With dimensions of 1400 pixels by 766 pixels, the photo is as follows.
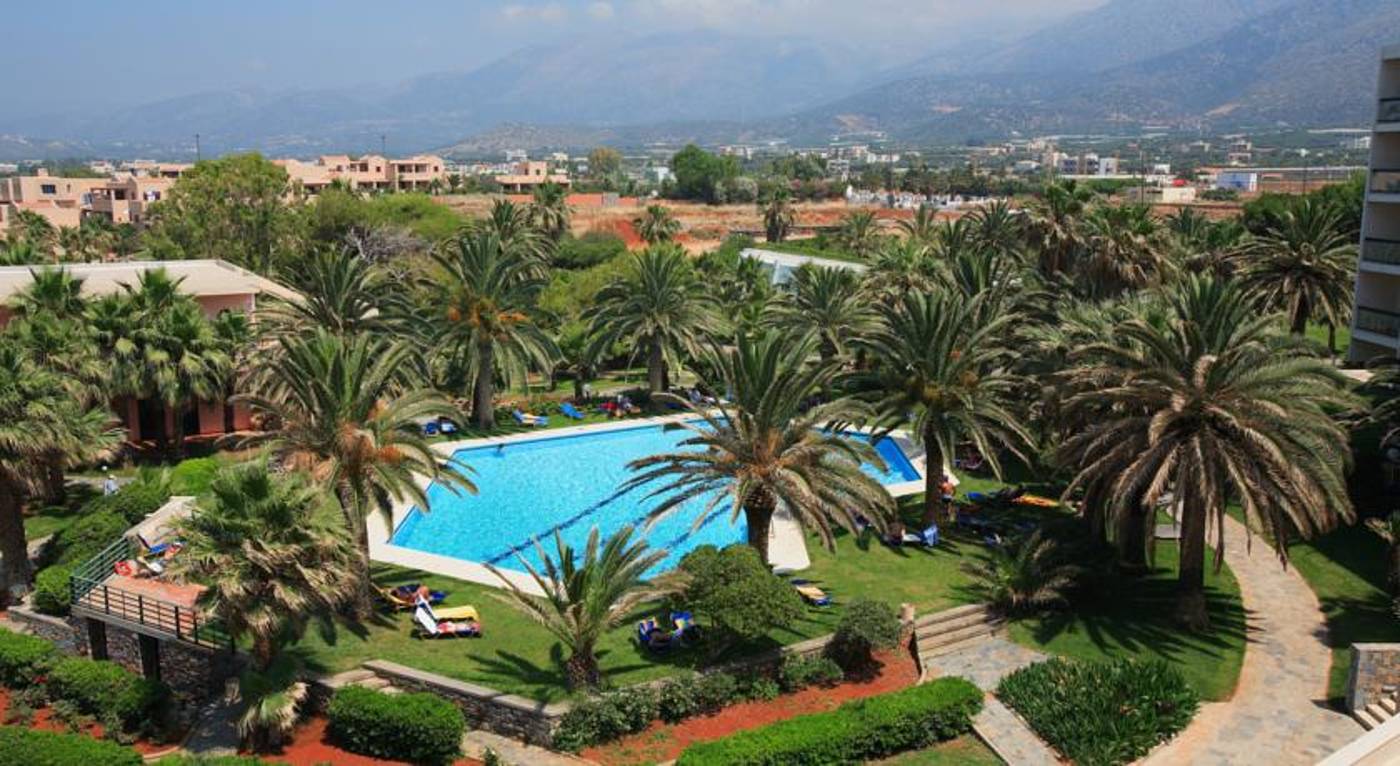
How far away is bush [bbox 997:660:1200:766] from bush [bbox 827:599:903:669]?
2.09 metres

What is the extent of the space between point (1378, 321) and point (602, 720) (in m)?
26.8

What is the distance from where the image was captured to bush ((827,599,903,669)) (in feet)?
63.1

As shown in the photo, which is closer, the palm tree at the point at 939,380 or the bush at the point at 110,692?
the bush at the point at 110,692

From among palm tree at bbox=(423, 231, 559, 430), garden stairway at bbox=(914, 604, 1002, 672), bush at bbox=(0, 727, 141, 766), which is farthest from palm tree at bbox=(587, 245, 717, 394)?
bush at bbox=(0, 727, 141, 766)

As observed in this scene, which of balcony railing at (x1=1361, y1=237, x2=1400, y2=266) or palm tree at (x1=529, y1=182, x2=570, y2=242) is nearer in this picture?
balcony railing at (x1=1361, y1=237, x2=1400, y2=266)

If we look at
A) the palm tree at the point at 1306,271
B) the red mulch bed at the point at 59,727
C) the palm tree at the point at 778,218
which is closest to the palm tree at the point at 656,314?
the palm tree at the point at 1306,271

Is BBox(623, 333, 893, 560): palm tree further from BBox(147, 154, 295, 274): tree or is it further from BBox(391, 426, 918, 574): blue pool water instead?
BBox(147, 154, 295, 274): tree

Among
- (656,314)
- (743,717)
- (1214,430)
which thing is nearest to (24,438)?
(743,717)

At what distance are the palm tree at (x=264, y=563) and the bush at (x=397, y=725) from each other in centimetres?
86

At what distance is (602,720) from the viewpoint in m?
17.3

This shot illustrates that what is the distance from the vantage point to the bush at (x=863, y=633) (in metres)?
19.2

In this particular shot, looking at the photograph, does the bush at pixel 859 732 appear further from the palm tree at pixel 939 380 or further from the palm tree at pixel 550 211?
the palm tree at pixel 550 211

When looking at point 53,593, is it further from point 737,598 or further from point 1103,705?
point 1103,705

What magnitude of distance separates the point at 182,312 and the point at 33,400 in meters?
8.44
